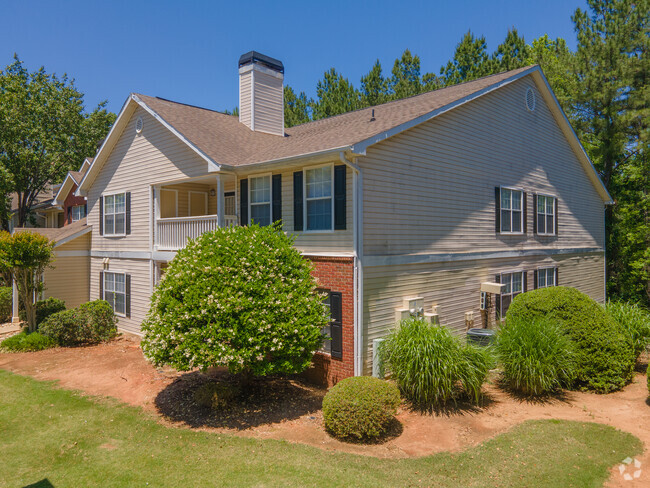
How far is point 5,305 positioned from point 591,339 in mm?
24365

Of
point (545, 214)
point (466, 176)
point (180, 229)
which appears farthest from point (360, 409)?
point (545, 214)

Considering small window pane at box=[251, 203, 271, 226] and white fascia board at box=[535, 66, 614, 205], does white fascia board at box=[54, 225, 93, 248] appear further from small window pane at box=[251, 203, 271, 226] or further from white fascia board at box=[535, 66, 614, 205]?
white fascia board at box=[535, 66, 614, 205]

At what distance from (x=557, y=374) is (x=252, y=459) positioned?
7.52 m

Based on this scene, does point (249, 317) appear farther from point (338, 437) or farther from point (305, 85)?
point (305, 85)

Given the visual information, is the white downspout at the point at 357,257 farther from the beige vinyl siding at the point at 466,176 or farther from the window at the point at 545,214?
the window at the point at 545,214

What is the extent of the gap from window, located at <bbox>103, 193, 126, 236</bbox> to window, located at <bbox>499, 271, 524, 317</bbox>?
1447 cm

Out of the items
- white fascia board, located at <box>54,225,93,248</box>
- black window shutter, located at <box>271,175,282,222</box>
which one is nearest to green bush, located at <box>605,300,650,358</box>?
black window shutter, located at <box>271,175,282,222</box>

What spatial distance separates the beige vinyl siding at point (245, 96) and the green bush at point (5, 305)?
1462cm

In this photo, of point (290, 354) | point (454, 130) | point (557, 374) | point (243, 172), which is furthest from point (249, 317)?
point (454, 130)

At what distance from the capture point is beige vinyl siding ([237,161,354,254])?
1025 centimetres

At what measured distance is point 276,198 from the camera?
11.9 m

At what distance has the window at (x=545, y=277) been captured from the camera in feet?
56.5

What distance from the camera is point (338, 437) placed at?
8.31 metres
